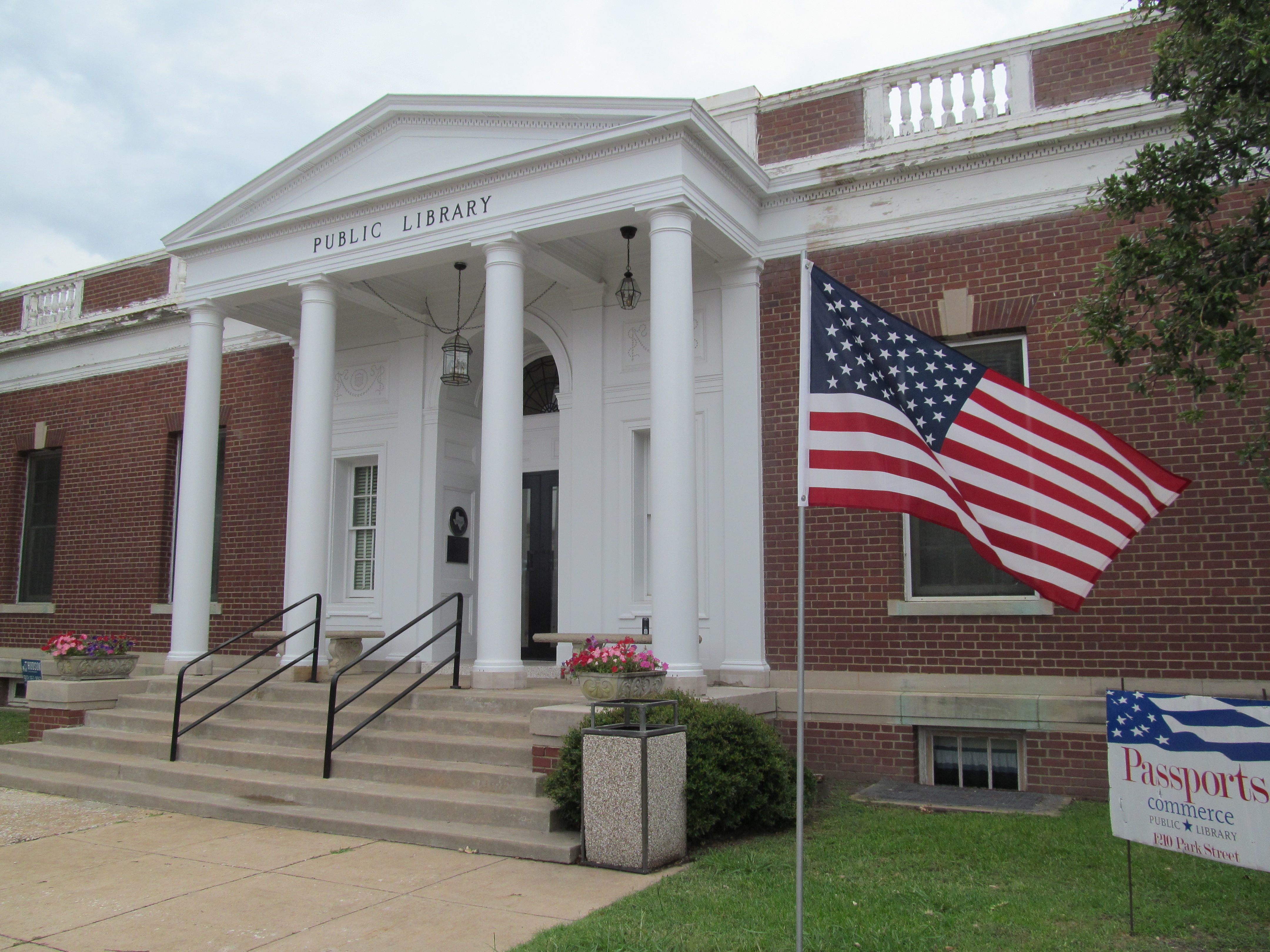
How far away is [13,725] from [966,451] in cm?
1378

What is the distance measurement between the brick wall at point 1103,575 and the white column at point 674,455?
155 centimetres

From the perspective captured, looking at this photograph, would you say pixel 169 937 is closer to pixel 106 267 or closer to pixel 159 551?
pixel 159 551

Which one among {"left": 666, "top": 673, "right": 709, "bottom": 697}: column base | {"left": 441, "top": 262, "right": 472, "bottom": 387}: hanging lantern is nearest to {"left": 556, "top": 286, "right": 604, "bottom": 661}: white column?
{"left": 441, "top": 262, "right": 472, "bottom": 387}: hanging lantern

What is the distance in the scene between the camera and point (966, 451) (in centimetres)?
588

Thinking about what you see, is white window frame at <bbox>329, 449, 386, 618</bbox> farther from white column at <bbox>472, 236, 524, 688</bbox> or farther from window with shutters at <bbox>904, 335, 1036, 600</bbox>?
window with shutters at <bbox>904, 335, 1036, 600</bbox>

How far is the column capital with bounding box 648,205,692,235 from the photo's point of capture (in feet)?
32.0

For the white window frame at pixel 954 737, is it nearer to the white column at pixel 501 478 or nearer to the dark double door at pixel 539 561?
the white column at pixel 501 478

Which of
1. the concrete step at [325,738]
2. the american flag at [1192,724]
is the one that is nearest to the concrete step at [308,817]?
the concrete step at [325,738]

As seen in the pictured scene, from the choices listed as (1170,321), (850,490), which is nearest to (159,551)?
(850,490)

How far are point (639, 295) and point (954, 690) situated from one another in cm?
546

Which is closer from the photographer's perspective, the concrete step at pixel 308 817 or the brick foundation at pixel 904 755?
the concrete step at pixel 308 817

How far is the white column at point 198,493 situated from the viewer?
12.3m

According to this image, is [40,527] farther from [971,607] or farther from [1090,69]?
[1090,69]

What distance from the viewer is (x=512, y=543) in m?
10.0
